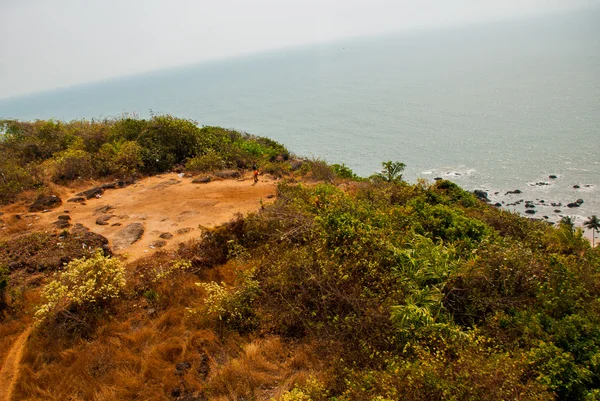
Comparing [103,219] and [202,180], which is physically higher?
[202,180]

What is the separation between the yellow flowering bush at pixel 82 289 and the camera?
25.8 feet

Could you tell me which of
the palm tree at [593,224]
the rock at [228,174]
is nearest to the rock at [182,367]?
the rock at [228,174]

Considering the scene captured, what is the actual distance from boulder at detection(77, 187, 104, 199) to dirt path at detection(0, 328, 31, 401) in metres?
8.85

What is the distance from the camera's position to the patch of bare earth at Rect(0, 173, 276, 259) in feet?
39.8

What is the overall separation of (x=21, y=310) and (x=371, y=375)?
8.52 m

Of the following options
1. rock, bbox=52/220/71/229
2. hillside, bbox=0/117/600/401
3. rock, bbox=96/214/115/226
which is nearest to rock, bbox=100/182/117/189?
rock, bbox=96/214/115/226

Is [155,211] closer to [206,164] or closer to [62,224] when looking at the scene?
[62,224]

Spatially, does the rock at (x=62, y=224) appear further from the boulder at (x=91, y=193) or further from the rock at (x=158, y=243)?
the rock at (x=158, y=243)

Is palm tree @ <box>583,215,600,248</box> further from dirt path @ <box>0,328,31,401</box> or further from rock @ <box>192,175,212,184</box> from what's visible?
dirt path @ <box>0,328,31,401</box>

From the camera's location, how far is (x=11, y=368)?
726 centimetres

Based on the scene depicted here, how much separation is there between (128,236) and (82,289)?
4136 mm

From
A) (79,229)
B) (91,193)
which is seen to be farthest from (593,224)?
(91,193)

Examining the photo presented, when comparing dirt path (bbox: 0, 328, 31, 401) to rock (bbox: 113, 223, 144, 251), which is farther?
rock (bbox: 113, 223, 144, 251)

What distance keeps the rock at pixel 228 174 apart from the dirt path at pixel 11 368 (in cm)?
1097
